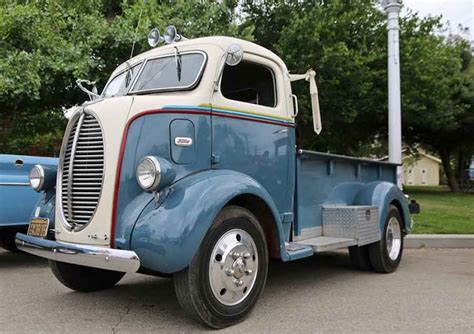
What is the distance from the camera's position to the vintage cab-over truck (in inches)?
160

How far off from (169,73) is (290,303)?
2620 millimetres

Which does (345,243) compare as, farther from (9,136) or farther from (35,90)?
(9,136)

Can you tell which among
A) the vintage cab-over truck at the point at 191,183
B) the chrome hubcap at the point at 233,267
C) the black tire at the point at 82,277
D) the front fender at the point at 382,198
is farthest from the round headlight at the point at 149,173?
the front fender at the point at 382,198

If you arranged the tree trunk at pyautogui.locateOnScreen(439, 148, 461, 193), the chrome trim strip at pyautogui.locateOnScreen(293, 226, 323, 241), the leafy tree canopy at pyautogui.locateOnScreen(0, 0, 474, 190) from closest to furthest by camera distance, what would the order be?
the chrome trim strip at pyautogui.locateOnScreen(293, 226, 323, 241)
the leafy tree canopy at pyautogui.locateOnScreen(0, 0, 474, 190)
the tree trunk at pyautogui.locateOnScreen(439, 148, 461, 193)

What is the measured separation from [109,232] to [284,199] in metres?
2.05

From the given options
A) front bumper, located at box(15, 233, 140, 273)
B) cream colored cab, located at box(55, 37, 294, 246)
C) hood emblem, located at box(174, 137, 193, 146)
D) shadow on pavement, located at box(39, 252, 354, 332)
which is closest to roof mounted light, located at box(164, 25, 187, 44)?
cream colored cab, located at box(55, 37, 294, 246)

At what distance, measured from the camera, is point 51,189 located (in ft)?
17.0

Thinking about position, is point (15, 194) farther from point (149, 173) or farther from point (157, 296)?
point (149, 173)

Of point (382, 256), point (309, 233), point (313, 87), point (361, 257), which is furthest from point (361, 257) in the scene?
point (313, 87)

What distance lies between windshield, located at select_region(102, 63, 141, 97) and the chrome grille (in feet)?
2.88

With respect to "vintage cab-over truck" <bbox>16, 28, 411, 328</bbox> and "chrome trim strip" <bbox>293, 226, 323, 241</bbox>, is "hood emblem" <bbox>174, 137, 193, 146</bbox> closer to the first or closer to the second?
"vintage cab-over truck" <bbox>16, 28, 411, 328</bbox>

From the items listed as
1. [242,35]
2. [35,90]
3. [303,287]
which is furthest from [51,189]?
[242,35]

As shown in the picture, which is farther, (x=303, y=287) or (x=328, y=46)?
(x=328, y=46)

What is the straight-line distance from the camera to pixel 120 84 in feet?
18.6
